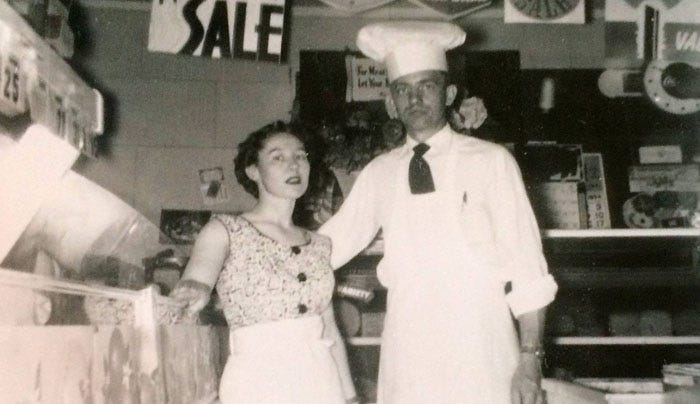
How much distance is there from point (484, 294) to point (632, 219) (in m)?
2.46

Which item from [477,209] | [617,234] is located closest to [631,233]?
[617,234]

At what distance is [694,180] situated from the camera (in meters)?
4.30

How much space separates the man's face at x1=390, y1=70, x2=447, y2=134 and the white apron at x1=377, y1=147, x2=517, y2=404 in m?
0.19

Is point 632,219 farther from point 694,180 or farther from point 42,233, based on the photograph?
point 42,233

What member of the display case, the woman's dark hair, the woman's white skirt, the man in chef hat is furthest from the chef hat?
the display case

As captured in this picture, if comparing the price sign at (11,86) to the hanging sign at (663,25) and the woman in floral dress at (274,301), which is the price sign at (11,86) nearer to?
the woman in floral dress at (274,301)

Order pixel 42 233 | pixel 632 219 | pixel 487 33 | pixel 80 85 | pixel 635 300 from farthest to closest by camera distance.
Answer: pixel 487 33, pixel 632 219, pixel 635 300, pixel 80 85, pixel 42 233

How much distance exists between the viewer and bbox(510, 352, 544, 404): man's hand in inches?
77.0

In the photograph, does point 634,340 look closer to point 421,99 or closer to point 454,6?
point 421,99

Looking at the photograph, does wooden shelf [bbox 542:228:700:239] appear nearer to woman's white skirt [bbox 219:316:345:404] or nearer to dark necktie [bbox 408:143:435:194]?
dark necktie [bbox 408:143:435:194]

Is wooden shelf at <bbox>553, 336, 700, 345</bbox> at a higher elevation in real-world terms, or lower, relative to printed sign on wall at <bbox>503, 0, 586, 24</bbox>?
lower

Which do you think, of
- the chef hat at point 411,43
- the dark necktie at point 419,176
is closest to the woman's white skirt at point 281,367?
the dark necktie at point 419,176

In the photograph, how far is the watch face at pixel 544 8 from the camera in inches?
163

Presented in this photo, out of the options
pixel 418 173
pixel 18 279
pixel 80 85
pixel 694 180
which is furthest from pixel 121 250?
pixel 694 180
